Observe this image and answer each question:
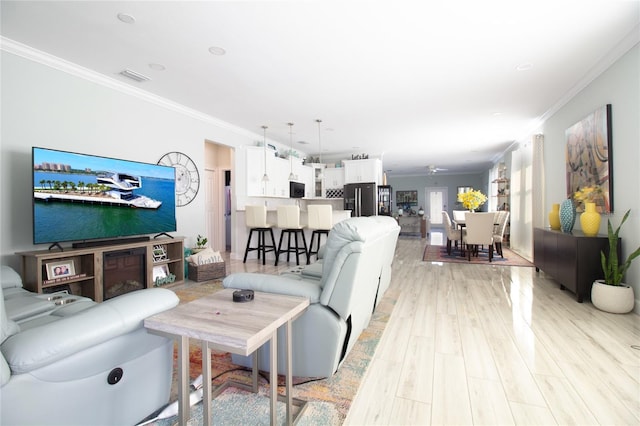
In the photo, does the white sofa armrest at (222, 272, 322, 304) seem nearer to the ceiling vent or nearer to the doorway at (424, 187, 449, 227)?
the ceiling vent

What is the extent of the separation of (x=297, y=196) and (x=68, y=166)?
16.7 ft

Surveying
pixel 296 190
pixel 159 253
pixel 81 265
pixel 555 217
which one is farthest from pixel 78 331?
pixel 296 190

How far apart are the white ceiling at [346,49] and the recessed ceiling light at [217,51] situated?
6cm

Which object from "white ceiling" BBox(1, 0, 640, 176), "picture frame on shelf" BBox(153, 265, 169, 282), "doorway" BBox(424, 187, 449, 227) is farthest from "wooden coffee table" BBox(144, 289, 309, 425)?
"doorway" BBox(424, 187, 449, 227)

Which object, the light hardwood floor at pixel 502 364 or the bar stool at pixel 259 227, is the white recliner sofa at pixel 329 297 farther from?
the bar stool at pixel 259 227

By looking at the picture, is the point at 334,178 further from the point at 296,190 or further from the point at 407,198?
the point at 407,198

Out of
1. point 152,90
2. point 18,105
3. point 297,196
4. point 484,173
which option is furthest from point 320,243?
point 484,173

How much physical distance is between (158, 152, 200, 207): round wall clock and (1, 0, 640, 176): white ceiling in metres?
0.84

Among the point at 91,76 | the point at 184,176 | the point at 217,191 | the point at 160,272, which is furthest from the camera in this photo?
the point at 217,191

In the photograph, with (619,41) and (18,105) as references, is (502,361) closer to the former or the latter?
(619,41)

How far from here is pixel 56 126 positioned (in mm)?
3162

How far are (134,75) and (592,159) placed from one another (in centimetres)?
553

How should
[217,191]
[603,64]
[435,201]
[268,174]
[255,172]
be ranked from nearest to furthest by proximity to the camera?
[603,64], [255,172], [268,174], [217,191], [435,201]

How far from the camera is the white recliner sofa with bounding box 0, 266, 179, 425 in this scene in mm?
991
